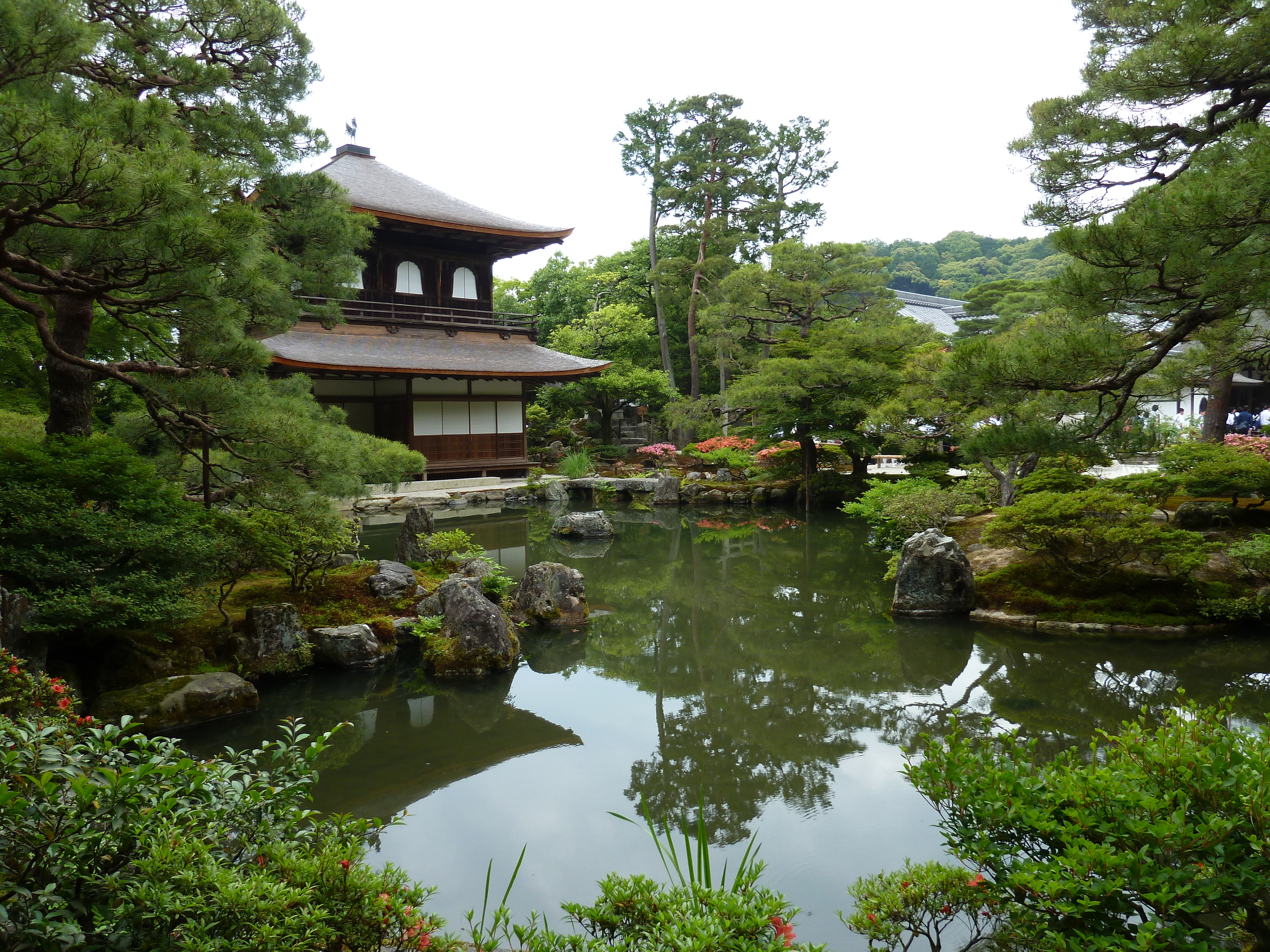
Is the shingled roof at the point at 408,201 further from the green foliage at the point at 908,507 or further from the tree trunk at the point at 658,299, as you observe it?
the green foliage at the point at 908,507

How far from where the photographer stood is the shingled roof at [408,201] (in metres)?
16.7

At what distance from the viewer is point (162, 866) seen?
186 cm

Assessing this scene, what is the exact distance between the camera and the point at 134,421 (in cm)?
666

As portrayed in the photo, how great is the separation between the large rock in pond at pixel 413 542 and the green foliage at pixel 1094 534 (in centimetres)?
617

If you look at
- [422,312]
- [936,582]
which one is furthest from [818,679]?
[422,312]

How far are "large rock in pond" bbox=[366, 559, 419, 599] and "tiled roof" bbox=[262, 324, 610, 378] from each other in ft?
25.9

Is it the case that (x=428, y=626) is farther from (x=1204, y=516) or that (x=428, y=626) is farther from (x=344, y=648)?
(x=1204, y=516)

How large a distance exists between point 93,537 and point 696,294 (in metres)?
19.5

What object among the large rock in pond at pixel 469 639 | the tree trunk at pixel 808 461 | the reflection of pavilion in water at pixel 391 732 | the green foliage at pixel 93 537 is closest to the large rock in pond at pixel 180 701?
the reflection of pavilion in water at pixel 391 732

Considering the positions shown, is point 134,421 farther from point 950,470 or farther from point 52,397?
point 950,470

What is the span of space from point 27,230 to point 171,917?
4406 millimetres

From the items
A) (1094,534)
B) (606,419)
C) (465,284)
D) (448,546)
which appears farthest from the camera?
(606,419)

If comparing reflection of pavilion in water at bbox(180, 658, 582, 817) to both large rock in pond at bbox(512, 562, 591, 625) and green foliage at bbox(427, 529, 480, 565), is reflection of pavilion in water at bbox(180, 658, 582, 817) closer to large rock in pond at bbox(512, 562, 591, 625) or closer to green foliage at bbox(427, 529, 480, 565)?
large rock in pond at bbox(512, 562, 591, 625)

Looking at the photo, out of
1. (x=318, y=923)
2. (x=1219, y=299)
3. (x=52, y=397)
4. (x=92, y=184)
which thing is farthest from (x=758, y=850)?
(x=52, y=397)
